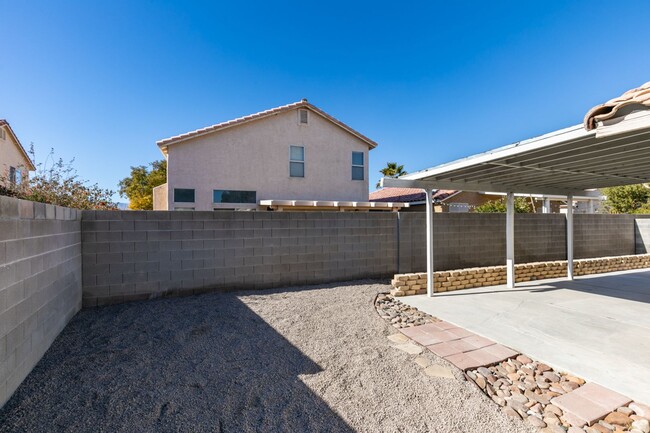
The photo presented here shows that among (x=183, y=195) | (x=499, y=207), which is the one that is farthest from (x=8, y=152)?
(x=499, y=207)

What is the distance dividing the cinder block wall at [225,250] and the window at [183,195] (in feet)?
18.3

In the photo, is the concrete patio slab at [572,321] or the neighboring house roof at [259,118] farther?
the neighboring house roof at [259,118]

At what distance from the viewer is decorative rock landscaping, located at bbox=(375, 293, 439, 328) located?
511cm

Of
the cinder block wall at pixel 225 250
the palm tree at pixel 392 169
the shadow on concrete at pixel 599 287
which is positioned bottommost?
the shadow on concrete at pixel 599 287

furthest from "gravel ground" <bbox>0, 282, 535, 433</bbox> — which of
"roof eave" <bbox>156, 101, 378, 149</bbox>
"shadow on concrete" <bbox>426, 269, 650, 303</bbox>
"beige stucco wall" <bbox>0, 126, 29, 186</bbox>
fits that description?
"beige stucco wall" <bbox>0, 126, 29, 186</bbox>

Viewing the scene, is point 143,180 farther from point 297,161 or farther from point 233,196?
point 297,161

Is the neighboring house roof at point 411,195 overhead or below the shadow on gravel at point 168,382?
overhead

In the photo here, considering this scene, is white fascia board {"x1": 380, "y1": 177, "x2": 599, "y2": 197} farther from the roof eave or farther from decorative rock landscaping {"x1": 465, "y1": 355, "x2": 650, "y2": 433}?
the roof eave

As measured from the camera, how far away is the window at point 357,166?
1366 centimetres

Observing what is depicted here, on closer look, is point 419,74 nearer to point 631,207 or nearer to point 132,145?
point 132,145

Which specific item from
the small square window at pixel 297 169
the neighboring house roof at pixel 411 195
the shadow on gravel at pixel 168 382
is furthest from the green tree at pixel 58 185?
the neighboring house roof at pixel 411 195

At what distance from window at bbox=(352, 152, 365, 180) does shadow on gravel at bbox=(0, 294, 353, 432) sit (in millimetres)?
9878

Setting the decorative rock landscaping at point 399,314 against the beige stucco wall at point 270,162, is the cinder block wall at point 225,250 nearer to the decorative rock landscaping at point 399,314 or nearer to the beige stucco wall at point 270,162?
the decorative rock landscaping at point 399,314

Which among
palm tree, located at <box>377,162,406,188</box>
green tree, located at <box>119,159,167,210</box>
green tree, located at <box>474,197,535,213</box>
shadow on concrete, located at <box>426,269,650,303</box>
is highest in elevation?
palm tree, located at <box>377,162,406,188</box>
